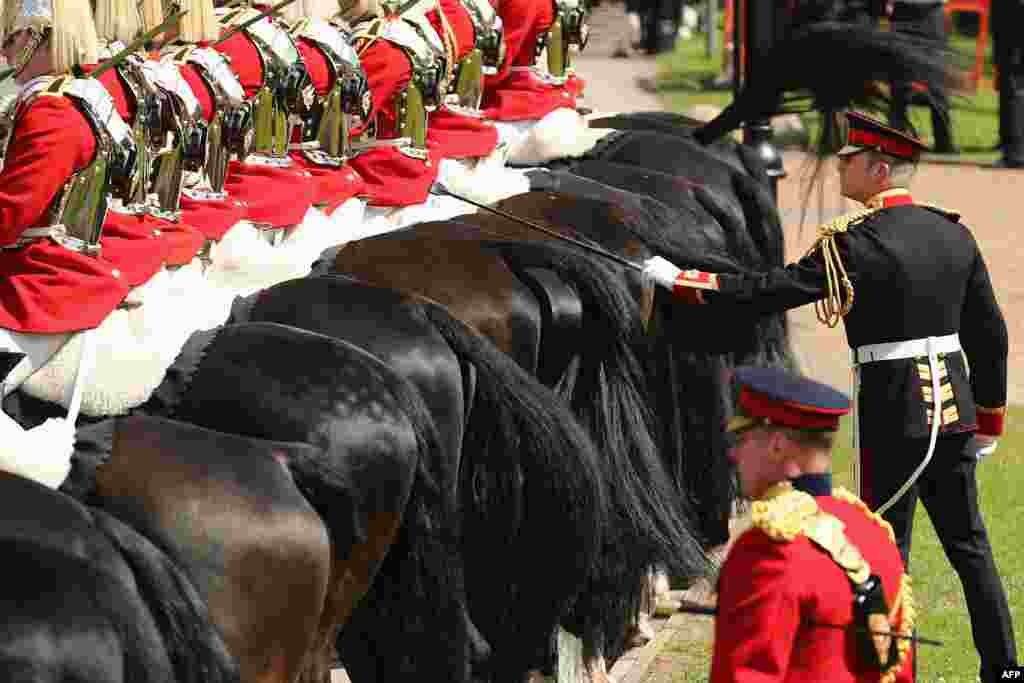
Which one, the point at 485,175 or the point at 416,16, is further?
the point at 485,175

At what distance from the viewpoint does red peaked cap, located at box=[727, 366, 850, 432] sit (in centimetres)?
320

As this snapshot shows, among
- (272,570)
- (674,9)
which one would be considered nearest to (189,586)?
(272,570)

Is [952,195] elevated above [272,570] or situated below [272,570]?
below

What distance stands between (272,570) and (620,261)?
7.94ft

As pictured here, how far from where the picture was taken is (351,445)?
4.12 metres

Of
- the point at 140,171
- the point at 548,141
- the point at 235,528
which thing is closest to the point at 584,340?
the point at 140,171

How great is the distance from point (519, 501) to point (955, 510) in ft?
3.55

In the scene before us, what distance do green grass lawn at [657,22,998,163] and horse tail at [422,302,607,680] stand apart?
10453 mm

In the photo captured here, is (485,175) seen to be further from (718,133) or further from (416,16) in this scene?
(718,133)

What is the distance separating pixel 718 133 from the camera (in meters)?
9.47

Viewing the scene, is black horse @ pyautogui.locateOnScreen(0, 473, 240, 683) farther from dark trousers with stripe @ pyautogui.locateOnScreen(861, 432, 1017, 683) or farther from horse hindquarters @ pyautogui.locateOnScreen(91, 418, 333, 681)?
dark trousers with stripe @ pyautogui.locateOnScreen(861, 432, 1017, 683)

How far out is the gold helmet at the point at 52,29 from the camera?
441cm

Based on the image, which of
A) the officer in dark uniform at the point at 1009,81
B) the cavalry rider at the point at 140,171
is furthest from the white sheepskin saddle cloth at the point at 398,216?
the officer in dark uniform at the point at 1009,81

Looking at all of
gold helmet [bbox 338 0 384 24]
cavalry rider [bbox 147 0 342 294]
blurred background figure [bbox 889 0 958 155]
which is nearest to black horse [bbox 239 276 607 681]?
cavalry rider [bbox 147 0 342 294]
